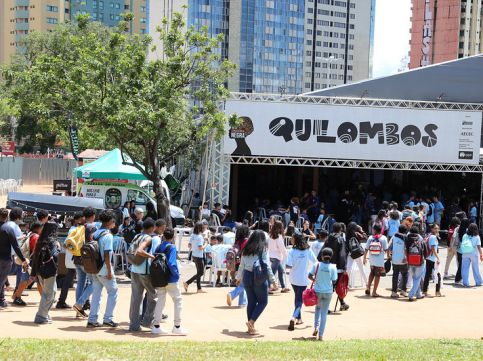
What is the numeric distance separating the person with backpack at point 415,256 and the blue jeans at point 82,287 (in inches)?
222

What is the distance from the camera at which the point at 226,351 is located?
25.4ft

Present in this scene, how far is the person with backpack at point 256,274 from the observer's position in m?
9.35

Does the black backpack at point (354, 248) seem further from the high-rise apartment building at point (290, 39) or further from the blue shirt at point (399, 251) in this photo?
the high-rise apartment building at point (290, 39)

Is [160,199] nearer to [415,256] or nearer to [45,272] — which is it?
[415,256]

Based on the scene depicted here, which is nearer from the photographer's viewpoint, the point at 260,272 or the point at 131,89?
the point at 260,272

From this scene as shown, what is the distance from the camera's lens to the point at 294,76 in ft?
454

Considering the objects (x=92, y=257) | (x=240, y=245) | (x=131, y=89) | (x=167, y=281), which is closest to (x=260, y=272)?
(x=167, y=281)

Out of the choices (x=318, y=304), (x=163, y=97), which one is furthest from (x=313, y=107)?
(x=318, y=304)

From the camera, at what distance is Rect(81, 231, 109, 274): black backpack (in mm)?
Result: 9297

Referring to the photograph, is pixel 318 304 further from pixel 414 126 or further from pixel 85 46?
pixel 414 126

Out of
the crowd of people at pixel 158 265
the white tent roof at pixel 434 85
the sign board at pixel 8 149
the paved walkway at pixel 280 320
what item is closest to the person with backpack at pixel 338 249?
the crowd of people at pixel 158 265

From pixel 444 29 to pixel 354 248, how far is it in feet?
388

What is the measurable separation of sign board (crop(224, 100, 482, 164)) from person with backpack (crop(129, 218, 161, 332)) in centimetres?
1266

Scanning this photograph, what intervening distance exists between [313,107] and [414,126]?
10.9 ft
